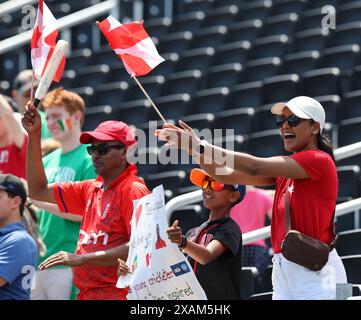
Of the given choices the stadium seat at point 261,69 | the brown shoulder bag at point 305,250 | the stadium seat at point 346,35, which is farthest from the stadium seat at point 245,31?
the brown shoulder bag at point 305,250

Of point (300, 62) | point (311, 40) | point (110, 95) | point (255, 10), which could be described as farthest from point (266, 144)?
point (255, 10)

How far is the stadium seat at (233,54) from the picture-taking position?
13.2 metres

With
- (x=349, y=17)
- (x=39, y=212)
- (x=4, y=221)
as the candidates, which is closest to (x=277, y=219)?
(x=4, y=221)

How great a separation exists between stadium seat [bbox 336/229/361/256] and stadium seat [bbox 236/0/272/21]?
21.8 feet

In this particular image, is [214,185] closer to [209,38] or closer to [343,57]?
[343,57]

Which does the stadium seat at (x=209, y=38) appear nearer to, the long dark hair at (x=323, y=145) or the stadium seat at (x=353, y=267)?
the stadium seat at (x=353, y=267)

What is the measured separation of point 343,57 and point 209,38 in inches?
97.1

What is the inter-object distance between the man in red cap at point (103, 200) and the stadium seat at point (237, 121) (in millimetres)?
4330

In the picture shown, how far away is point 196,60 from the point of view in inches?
531

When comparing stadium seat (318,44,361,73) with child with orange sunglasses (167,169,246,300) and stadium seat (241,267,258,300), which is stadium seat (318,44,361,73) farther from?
child with orange sunglasses (167,169,246,300)

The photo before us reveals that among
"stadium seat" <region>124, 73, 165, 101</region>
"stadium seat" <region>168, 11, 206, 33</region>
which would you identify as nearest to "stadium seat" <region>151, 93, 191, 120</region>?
"stadium seat" <region>124, 73, 165, 101</region>
